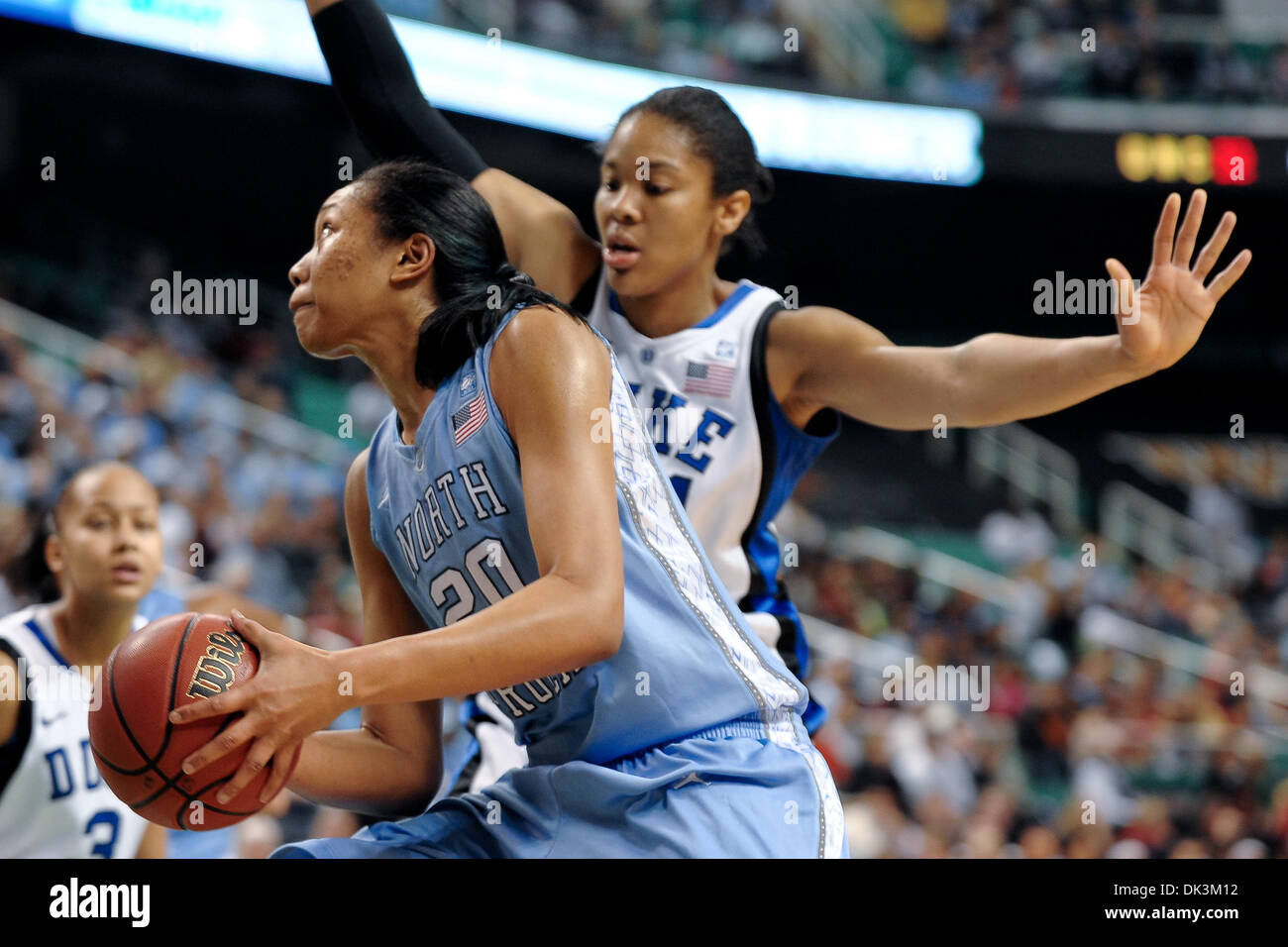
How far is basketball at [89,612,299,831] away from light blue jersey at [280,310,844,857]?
0.35m


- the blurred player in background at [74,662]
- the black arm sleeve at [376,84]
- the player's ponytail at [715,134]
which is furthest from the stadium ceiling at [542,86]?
the player's ponytail at [715,134]

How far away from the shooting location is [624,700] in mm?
2422

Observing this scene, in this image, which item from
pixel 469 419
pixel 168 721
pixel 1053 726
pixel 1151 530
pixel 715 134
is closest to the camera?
pixel 168 721

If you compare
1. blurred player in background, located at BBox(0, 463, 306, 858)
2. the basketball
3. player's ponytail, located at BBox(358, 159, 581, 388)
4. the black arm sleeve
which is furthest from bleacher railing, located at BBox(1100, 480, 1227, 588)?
the basketball

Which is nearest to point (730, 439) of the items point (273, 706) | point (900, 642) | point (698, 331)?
point (698, 331)

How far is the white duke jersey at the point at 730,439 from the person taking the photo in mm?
3467

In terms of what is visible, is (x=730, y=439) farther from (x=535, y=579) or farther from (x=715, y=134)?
(x=535, y=579)

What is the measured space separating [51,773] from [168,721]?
2.21 m

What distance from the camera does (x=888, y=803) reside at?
8984mm

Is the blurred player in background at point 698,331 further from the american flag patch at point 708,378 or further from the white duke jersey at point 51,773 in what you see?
the white duke jersey at point 51,773

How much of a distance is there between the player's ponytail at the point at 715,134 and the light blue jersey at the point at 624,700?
47.5 inches
